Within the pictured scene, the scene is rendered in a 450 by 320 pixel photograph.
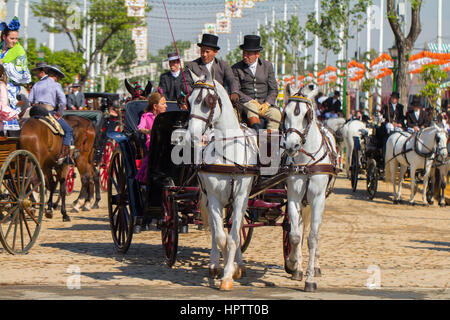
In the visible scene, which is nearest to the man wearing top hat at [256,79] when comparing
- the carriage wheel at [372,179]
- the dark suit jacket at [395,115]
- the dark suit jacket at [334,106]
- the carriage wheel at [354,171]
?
the carriage wheel at [372,179]

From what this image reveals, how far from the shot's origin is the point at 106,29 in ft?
177

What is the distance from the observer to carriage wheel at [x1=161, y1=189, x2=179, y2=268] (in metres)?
8.76

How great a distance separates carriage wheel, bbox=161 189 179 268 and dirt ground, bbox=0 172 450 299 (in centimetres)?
19

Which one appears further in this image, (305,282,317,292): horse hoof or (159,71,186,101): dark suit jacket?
(159,71,186,101): dark suit jacket

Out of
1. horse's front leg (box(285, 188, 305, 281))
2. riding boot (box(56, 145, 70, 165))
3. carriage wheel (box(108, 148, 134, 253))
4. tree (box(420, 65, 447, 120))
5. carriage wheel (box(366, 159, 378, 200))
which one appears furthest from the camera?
tree (box(420, 65, 447, 120))

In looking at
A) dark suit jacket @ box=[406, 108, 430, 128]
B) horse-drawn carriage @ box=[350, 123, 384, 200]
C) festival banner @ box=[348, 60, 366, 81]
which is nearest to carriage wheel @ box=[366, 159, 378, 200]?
horse-drawn carriage @ box=[350, 123, 384, 200]

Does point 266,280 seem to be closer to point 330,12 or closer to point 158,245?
point 158,245

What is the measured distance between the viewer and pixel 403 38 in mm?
26266

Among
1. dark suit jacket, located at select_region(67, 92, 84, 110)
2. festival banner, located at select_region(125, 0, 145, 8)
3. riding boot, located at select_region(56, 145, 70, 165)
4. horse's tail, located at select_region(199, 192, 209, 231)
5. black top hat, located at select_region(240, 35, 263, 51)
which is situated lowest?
horse's tail, located at select_region(199, 192, 209, 231)

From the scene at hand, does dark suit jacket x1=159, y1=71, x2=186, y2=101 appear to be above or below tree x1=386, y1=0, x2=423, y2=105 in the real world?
below

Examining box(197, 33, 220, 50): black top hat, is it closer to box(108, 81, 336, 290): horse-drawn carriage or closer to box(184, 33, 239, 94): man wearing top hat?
box(184, 33, 239, 94): man wearing top hat

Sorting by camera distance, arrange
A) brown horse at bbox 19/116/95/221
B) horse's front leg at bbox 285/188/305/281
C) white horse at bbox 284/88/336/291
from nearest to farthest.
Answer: white horse at bbox 284/88/336/291, horse's front leg at bbox 285/188/305/281, brown horse at bbox 19/116/95/221

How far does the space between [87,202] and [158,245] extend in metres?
4.90

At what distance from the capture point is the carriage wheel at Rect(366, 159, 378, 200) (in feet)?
62.5
